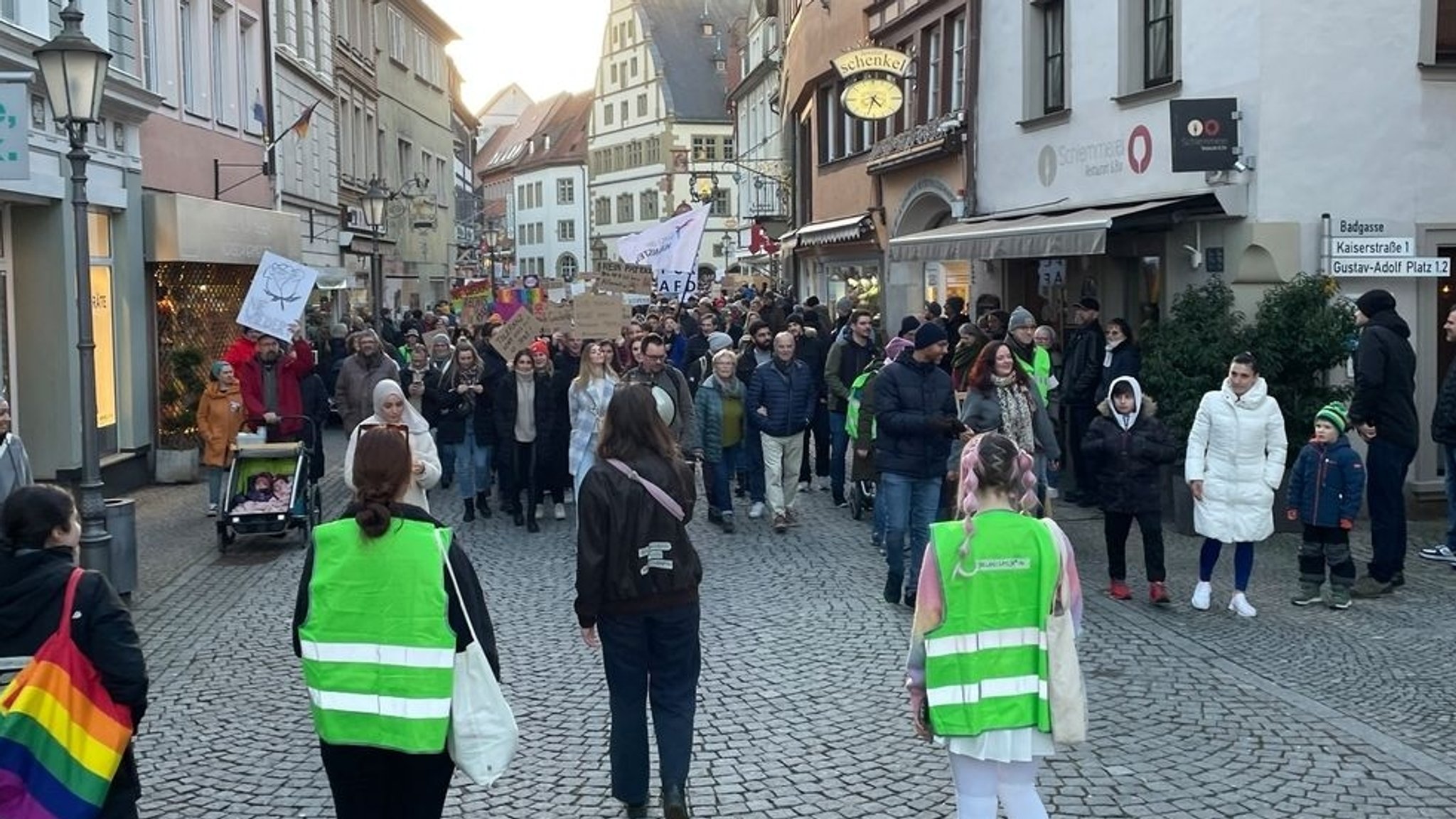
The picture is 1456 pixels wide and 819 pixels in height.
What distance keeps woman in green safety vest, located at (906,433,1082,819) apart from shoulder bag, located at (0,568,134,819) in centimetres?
255

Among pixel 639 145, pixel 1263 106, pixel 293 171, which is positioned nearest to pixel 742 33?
pixel 639 145

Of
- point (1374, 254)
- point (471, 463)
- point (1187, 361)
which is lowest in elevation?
point (471, 463)

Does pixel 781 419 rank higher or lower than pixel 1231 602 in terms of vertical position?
higher

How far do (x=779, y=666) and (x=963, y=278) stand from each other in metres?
13.9

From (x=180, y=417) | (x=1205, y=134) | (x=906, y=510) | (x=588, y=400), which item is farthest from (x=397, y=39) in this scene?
(x=906, y=510)

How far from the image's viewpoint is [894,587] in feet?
33.0

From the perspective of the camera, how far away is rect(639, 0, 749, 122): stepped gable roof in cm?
8656

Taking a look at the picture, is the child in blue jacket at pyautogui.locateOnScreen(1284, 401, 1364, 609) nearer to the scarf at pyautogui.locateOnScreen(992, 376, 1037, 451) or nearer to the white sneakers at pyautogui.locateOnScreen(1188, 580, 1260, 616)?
the white sneakers at pyautogui.locateOnScreen(1188, 580, 1260, 616)

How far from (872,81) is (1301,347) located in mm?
10350

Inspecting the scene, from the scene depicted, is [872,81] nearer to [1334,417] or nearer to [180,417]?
[180,417]

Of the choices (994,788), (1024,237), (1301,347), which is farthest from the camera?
(1024,237)

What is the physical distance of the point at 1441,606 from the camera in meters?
9.98

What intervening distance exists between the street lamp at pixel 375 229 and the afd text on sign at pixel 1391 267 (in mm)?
20676

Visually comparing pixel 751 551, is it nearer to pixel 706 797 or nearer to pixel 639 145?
pixel 706 797
